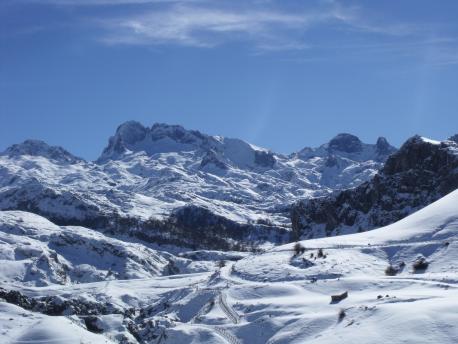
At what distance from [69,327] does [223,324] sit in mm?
17358

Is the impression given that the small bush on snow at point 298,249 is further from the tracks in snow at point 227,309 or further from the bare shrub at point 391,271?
the tracks in snow at point 227,309

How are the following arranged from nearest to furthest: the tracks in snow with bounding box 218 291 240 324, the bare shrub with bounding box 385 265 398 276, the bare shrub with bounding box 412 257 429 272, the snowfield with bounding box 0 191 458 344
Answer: the snowfield with bounding box 0 191 458 344, the tracks in snow with bounding box 218 291 240 324, the bare shrub with bounding box 412 257 429 272, the bare shrub with bounding box 385 265 398 276

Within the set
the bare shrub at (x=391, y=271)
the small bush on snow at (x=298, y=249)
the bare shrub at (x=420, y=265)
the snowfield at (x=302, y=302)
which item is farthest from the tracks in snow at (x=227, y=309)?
the bare shrub at (x=420, y=265)

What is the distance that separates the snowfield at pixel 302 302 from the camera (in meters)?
72.4

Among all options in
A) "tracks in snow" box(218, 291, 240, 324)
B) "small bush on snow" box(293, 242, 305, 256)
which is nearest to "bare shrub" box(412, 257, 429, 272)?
"small bush on snow" box(293, 242, 305, 256)

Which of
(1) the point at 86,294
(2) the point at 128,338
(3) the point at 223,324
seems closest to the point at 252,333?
(3) the point at 223,324

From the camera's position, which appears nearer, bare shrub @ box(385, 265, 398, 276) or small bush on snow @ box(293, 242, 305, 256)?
bare shrub @ box(385, 265, 398, 276)

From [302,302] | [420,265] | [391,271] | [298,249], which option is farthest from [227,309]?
[298,249]

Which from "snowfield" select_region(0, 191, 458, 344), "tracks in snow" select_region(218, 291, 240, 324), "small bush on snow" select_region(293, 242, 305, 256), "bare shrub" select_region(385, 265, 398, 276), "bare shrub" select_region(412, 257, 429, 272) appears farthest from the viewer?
"small bush on snow" select_region(293, 242, 305, 256)

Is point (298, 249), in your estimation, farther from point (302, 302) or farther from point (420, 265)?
point (302, 302)

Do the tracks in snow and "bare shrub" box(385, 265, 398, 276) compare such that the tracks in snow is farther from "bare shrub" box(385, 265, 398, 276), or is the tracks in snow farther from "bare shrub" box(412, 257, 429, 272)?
"bare shrub" box(412, 257, 429, 272)

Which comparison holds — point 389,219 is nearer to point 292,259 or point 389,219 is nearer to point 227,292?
point 292,259

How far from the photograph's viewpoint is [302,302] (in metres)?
87.8

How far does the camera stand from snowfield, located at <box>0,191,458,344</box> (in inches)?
2849
